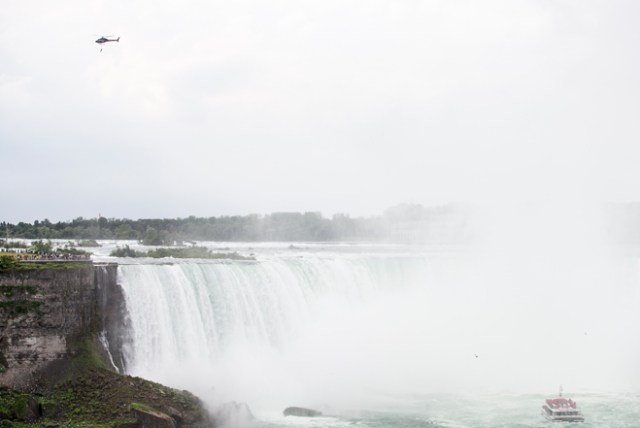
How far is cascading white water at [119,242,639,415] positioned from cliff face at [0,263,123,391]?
237 cm

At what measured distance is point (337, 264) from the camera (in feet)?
132

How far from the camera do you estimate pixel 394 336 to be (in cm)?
3850

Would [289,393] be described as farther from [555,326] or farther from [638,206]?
[638,206]

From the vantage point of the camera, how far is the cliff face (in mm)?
24266

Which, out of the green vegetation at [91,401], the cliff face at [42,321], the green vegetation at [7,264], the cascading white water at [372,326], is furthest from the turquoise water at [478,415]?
the green vegetation at [7,264]

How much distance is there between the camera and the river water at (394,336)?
28.3 meters

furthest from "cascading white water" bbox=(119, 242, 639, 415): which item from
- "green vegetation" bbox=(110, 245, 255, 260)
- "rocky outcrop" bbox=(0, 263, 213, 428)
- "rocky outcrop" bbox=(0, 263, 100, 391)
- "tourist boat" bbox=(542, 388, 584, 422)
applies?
"tourist boat" bbox=(542, 388, 584, 422)

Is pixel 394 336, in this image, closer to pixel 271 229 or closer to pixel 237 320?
pixel 237 320

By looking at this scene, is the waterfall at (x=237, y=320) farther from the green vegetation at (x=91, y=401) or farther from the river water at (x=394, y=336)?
the green vegetation at (x=91, y=401)

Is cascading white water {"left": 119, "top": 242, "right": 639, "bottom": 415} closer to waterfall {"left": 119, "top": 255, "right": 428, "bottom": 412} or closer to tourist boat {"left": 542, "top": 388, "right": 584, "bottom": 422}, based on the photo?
waterfall {"left": 119, "top": 255, "right": 428, "bottom": 412}

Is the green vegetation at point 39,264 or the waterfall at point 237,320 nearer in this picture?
the green vegetation at point 39,264

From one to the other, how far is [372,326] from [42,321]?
1715cm

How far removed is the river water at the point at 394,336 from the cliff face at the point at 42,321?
2.36 meters

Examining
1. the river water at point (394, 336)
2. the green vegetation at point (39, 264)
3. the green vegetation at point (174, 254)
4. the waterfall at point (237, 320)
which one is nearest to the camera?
the green vegetation at point (39, 264)
